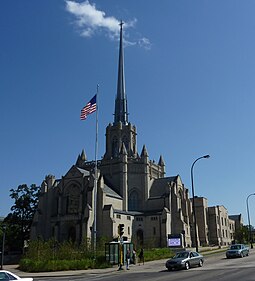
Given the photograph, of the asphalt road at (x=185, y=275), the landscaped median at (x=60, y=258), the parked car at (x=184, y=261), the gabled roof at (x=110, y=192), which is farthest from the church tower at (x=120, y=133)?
the asphalt road at (x=185, y=275)

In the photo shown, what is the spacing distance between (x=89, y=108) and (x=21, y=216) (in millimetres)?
41438

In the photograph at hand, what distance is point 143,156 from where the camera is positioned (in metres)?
75.9

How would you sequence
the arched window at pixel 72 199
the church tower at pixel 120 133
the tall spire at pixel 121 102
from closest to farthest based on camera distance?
the arched window at pixel 72 199
the church tower at pixel 120 133
the tall spire at pixel 121 102

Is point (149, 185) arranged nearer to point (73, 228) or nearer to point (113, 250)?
point (73, 228)

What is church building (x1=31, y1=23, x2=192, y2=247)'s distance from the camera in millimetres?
63156

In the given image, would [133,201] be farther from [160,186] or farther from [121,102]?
[121,102]

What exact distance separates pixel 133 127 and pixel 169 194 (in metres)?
22.1

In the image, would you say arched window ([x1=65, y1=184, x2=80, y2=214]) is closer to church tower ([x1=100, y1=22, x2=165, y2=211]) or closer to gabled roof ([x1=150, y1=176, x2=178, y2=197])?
church tower ([x1=100, y1=22, x2=165, y2=211])

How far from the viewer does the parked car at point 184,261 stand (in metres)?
A: 26.2

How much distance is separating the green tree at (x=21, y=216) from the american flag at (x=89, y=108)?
37.5m

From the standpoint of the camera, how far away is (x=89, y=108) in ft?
132

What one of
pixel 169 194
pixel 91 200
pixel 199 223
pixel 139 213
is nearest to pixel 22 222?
pixel 91 200

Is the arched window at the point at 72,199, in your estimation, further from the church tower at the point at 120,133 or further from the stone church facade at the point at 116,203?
the church tower at the point at 120,133

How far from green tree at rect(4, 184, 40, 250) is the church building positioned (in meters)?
4.06
